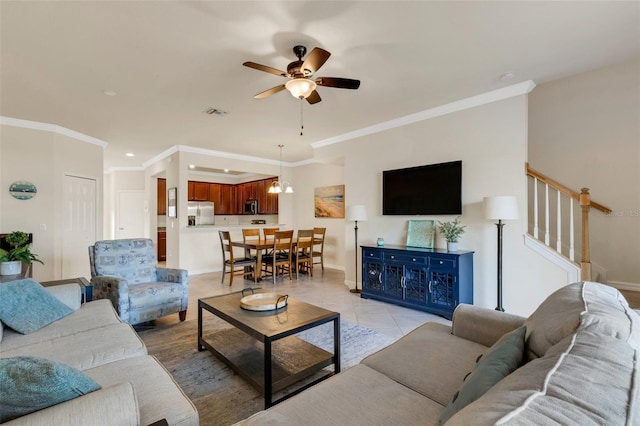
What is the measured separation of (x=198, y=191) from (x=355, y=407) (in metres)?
7.70

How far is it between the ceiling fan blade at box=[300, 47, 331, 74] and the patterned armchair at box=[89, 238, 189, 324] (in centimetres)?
259

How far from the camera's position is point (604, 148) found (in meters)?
3.56

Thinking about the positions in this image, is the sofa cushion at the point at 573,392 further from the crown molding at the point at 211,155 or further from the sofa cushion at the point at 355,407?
the crown molding at the point at 211,155

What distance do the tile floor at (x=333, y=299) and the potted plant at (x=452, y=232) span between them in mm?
885

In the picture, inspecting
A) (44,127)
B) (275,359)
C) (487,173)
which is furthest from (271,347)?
(44,127)

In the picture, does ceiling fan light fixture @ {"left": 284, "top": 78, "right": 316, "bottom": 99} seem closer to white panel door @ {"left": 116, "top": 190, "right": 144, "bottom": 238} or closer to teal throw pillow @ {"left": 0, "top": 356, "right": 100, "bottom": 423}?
teal throw pillow @ {"left": 0, "top": 356, "right": 100, "bottom": 423}

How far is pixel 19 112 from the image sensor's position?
3988 mm

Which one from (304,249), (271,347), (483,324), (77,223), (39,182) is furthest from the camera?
(304,249)

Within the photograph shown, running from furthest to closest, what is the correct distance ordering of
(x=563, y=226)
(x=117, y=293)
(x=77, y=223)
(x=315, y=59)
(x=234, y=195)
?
1. (x=234, y=195)
2. (x=77, y=223)
3. (x=563, y=226)
4. (x=117, y=293)
5. (x=315, y=59)

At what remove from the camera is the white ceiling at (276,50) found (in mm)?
2080

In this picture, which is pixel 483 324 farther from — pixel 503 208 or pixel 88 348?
pixel 88 348

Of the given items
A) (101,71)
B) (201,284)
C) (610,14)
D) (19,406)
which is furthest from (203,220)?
(610,14)

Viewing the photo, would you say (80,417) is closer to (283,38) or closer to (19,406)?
(19,406)

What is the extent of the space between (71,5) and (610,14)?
12.6 feet
